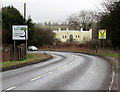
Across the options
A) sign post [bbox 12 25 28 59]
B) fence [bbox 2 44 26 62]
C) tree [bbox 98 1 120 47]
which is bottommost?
fence [bbox 2 44 26 62]

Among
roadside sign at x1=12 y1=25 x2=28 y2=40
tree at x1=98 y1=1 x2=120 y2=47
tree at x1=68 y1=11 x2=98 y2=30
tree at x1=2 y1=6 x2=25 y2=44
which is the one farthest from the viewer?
tree at x1=68 y1=11 x2=98 y2=30

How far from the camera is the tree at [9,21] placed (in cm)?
3675

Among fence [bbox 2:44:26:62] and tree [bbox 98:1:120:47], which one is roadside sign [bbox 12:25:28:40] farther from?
tree [bbox 98:1:120:47]

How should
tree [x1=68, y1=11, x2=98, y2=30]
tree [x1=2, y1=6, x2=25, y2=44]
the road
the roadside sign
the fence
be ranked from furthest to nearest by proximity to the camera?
tree [x1=68, y1=11, x2=98, y2=30] < tree [x1=2, y1=6, x2=25, y2=44] < the roadside sign < the fence < the road

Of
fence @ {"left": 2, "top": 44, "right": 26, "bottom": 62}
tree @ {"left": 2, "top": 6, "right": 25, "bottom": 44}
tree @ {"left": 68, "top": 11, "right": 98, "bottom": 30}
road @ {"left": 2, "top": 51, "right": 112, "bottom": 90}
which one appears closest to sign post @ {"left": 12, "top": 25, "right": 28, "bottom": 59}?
fence @ {"left": 2, "top": 44, "right": 26, "bottom": 62}

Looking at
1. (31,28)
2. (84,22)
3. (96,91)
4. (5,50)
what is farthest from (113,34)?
(84,22)

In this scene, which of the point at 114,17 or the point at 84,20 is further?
the point at 84,20

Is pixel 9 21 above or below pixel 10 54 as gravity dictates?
above

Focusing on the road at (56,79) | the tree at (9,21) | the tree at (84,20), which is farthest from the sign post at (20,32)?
the tree at (84,20)

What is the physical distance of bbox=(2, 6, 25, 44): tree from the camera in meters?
36.8

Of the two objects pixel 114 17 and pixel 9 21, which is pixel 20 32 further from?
pixel 114 17

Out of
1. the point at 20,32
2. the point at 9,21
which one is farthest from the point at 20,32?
the point at 9,21

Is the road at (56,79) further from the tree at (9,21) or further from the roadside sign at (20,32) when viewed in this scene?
the tree at (9,21)

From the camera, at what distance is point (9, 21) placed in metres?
38.0
